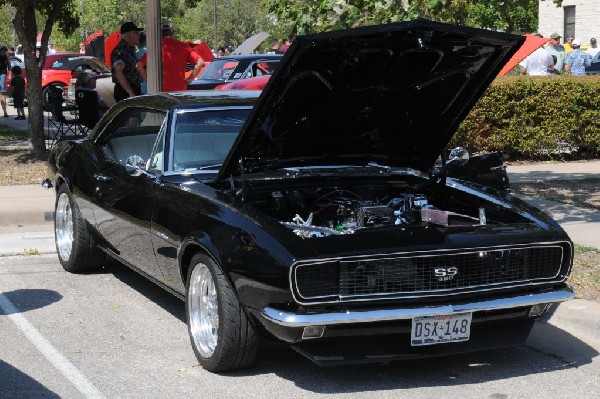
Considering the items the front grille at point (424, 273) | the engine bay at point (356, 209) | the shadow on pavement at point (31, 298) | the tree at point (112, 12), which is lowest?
the shadow on pavement at point (31, 298)

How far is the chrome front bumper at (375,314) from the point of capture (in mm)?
5133

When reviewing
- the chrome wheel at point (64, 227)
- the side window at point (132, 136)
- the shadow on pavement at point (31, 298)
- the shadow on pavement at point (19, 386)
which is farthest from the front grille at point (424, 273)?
the chrome wheel at point (64, 227)

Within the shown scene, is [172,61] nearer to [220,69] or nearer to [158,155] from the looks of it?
[158,155]

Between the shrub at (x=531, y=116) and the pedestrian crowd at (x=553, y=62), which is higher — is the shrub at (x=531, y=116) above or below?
below

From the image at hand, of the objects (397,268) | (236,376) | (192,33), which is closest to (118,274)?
(236,376)

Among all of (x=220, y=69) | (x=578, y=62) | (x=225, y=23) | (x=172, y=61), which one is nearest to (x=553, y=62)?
(x=578, y=62)

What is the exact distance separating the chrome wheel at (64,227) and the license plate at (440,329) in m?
3.94

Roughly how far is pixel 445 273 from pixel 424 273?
12 cm

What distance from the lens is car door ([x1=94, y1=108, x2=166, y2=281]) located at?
22.2ft

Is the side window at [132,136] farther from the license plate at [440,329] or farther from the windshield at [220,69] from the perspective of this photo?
the windshield at [220,69]

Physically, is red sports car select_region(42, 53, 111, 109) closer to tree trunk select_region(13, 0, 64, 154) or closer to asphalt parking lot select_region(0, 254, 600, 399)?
tree trunk select_region(13, 0, 64, 154)

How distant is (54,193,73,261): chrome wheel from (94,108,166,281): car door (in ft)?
2.64

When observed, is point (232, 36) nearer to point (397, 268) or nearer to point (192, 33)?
point (192, 33)

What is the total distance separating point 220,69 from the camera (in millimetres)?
20984
